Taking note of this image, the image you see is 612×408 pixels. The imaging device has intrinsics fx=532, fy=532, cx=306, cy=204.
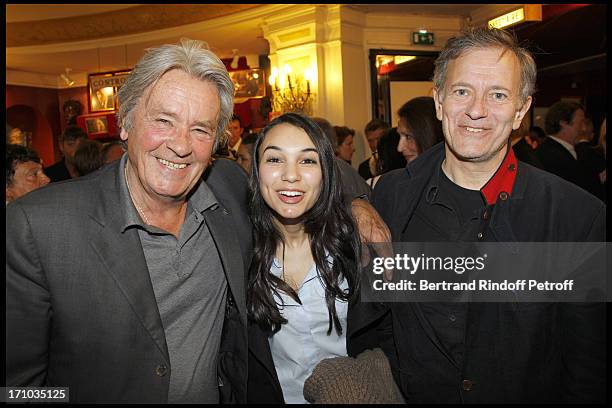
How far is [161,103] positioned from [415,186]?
34.7 inches

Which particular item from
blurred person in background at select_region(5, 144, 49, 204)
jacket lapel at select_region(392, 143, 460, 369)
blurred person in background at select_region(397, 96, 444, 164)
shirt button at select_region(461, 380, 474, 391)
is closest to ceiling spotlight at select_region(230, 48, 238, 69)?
blurred person in background at select_region(5, 144, 49, 204)

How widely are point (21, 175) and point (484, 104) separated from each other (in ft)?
8.33

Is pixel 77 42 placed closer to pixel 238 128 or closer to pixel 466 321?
pixel 238 128

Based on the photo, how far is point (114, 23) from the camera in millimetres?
8508

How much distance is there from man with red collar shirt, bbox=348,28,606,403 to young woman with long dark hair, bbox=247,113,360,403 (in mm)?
258

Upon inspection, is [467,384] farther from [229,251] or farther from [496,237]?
[229,251]

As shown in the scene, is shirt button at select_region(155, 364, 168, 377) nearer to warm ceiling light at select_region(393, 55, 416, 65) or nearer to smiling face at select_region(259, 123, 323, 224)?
smiling face at select_region(259, 123, 323, 224)

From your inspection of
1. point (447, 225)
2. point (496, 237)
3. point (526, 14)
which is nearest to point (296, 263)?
point (447, 225)

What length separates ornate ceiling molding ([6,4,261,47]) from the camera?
778cm

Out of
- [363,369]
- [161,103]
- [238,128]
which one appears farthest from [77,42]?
[363,369]

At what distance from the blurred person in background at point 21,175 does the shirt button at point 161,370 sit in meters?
1.81

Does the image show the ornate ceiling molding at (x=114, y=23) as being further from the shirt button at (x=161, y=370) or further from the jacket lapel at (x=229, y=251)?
the shirt button at (x=161, y=370)

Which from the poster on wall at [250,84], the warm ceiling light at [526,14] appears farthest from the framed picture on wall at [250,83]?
the warm ceiling light at [526,14]

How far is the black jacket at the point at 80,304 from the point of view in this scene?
4.88 ft
